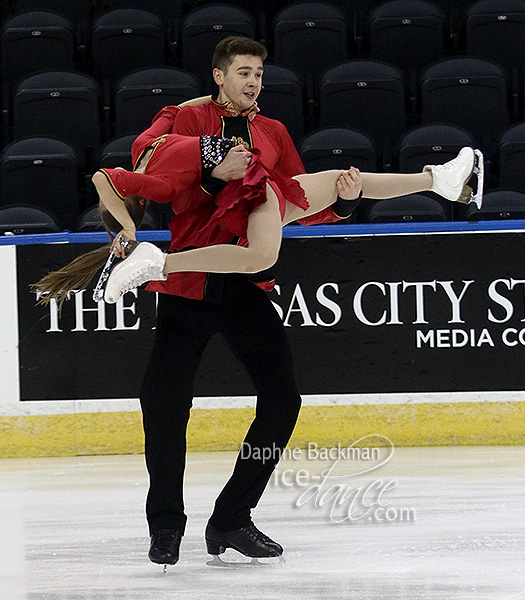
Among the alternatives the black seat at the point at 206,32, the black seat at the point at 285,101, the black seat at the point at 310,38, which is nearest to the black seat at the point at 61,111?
the black seat at the point at 206,32

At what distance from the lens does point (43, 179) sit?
552 cm

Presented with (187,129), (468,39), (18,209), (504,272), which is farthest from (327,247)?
(468,39)

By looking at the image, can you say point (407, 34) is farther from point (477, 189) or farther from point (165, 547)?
point (165, 547)

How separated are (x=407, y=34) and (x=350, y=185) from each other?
378 centimetres

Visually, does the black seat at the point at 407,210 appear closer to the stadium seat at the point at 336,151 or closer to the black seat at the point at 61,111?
the stadium seat at the point at 336,151

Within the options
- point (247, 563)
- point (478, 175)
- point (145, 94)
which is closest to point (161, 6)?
point (145, 94)

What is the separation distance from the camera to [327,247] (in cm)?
471

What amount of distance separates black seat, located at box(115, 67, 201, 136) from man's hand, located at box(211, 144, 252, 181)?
327 centimetres

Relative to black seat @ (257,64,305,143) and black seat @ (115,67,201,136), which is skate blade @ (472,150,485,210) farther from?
black seat @ (115,67,201,136)

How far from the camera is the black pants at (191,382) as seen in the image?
274 centimetres

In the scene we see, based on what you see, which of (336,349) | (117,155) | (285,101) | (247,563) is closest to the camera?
(247,563)

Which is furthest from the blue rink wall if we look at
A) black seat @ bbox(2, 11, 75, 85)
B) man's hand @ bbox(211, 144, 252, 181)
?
black seat @ bbox(2, 11, 75, 85)

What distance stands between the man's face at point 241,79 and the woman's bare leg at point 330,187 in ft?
0.93

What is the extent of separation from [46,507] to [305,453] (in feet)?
4.48
